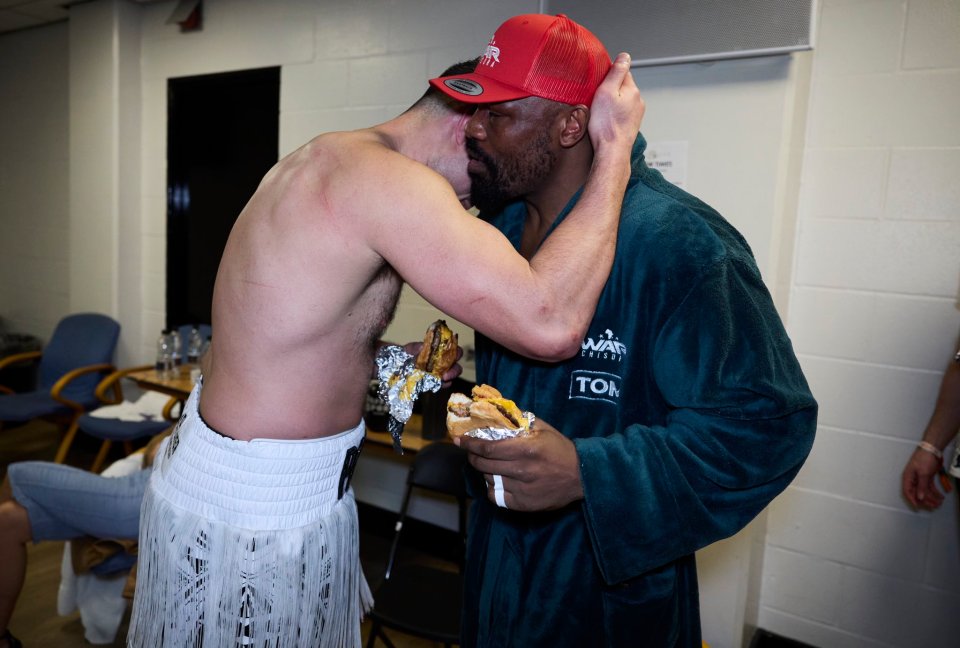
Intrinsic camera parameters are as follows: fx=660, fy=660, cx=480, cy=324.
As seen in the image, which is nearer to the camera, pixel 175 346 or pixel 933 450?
pixel 933 450

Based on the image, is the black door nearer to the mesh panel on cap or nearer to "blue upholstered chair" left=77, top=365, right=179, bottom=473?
"blue upholstered chair" left=77, top=365, right=179, bottom=473

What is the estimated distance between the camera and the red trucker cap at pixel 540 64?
112 centimetres

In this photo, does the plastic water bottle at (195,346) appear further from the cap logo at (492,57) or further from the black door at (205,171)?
the cap logo at (492,57)

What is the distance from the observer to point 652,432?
102 cm

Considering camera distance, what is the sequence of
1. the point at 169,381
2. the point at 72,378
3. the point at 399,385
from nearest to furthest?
the point at 399,385
the point at 169,381
the point at 72,378

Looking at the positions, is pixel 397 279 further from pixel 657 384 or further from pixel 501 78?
pixel 657 384

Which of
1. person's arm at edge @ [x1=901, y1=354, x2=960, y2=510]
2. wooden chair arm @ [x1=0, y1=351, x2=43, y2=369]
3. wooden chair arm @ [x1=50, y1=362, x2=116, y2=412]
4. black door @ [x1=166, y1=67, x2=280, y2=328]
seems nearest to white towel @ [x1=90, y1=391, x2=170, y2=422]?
wooden chair arm @ [x1=50, y1=362, x2=116, y2=412]

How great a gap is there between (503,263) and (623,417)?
1.18ft

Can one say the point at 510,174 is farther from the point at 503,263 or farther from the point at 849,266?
the point at 849,266

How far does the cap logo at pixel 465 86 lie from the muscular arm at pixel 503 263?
187mm

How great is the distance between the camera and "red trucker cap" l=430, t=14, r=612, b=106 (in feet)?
3.69

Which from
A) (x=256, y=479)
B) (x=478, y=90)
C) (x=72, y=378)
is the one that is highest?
(x=478, y=90)

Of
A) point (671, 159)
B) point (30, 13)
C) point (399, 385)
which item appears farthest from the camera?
point (30, 13)

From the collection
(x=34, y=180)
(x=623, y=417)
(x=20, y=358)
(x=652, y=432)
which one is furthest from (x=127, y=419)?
(x=652, y=432)
